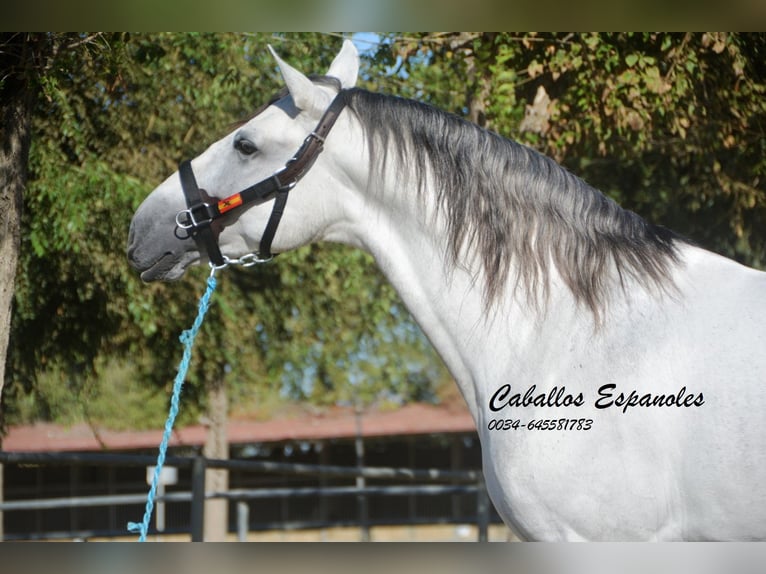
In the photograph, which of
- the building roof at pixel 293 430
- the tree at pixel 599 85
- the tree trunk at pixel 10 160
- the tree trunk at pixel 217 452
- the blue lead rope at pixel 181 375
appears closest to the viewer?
the blue lead rope at pixel 181 375

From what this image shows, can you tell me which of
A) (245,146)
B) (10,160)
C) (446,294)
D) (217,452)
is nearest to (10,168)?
(10,160)

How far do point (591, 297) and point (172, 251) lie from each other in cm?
121

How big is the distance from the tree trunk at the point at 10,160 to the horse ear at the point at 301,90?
1.30m

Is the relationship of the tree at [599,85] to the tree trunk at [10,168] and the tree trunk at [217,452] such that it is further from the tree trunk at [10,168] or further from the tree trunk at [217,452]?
the tree trunk at [217,452]

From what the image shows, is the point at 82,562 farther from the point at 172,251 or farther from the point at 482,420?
the point at 482,420

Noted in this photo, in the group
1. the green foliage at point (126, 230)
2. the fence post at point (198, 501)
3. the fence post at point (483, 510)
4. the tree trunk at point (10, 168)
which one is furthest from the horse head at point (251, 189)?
the fence post at point (483, 510)

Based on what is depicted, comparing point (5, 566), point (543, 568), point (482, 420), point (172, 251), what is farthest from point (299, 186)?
point (5, 566)

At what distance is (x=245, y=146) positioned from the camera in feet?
8.04

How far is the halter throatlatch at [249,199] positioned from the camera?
2.39 metres

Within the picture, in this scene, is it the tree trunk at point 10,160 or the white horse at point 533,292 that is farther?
the tree trunk at point 10,160

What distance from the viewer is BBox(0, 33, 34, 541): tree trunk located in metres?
3.17

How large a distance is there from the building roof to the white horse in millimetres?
17875
